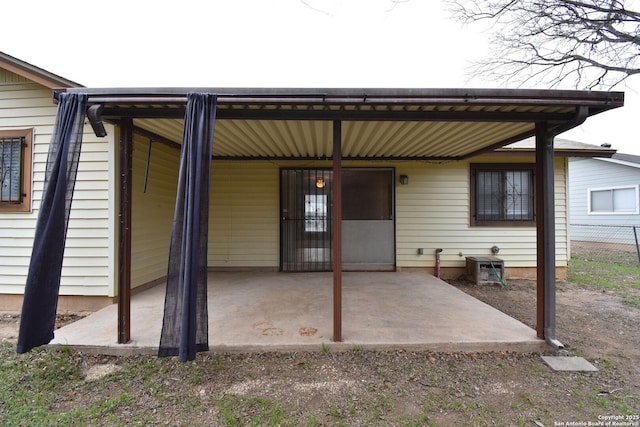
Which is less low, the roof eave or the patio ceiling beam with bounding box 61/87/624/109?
the roof eave

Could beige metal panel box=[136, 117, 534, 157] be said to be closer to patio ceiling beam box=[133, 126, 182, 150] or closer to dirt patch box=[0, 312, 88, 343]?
patio ceiling beam box=[133, 126, 182, 150]

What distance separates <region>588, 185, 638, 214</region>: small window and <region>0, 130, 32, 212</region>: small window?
1437cm

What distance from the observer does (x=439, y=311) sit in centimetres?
368

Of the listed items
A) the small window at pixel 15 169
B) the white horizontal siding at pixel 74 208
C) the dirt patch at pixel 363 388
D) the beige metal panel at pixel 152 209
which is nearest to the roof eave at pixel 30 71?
the white horizontal siding at pixel 74 208

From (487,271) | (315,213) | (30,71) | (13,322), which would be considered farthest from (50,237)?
(487,271)

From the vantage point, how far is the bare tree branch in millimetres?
6316

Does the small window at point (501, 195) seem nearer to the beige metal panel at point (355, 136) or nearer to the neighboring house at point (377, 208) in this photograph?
the neighboring house at point (377, 208)

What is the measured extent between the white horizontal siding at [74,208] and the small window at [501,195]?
624cm

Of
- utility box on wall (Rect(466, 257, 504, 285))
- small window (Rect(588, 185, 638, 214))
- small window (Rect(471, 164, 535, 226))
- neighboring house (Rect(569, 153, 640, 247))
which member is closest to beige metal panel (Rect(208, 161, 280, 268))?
utility box on wall (Rect(466, 257, 504, 285))

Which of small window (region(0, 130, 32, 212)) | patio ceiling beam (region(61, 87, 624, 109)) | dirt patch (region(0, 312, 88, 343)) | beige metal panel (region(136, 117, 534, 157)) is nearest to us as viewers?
patio ceiling beam (region(61, 87, 624, 109))

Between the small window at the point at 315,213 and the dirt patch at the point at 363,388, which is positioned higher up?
the small window at the point at 315,213

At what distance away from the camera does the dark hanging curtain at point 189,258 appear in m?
2.25

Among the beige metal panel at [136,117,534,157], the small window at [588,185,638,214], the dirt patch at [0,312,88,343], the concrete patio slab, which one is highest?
the beige metal panel at [136,117,534,157]

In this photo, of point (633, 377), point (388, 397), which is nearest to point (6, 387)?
point (388, 397)
